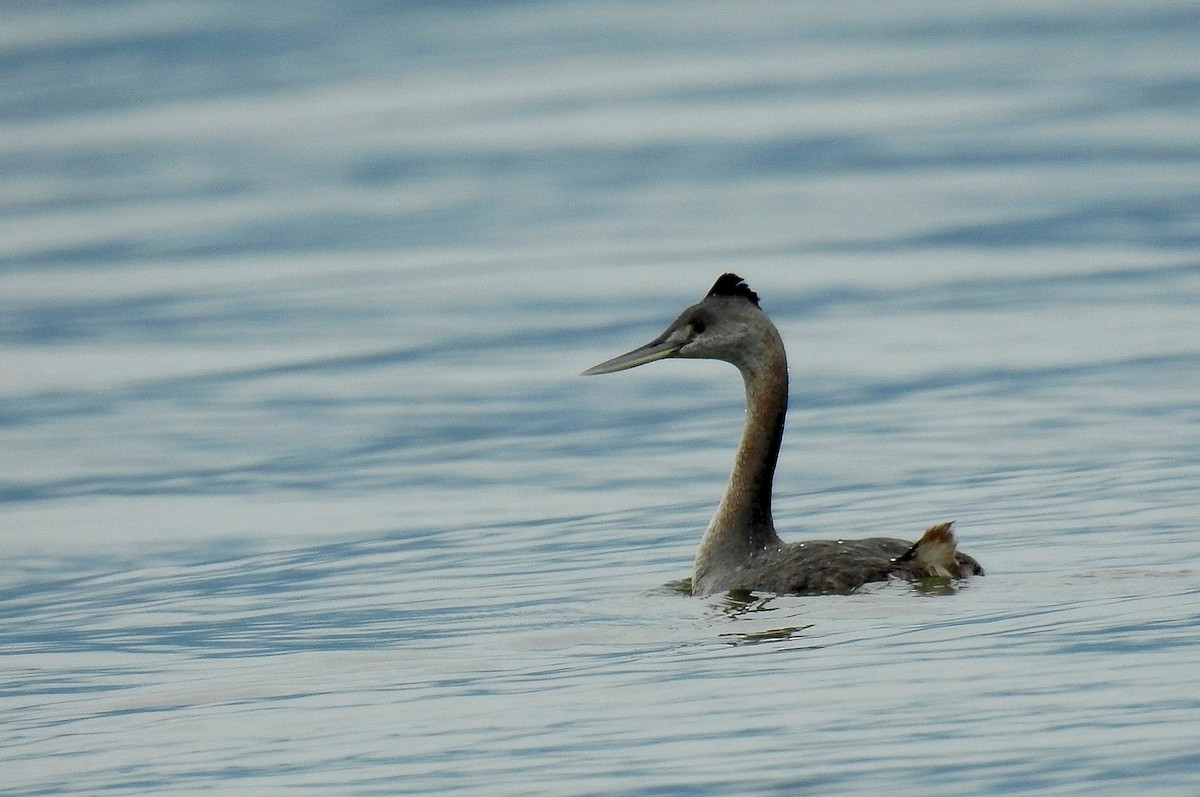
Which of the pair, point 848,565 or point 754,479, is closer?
point 848,565

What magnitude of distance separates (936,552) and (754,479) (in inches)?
57.2

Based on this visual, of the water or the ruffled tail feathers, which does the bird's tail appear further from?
the water

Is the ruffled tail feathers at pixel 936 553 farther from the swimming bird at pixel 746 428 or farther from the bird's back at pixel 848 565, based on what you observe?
the swimming bird at pixel 746 428

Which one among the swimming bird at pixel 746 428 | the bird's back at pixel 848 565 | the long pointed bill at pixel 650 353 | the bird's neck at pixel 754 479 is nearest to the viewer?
the bird's back at pixel 848 565

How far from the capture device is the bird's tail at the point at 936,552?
1027 centimetres

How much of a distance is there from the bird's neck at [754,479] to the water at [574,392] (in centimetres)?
33

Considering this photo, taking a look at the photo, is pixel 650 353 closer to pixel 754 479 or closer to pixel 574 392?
pixel 754 479

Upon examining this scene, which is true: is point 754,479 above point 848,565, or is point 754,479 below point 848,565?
above

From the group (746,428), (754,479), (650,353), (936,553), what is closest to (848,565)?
(936,553)

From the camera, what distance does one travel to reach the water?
8.82 metres

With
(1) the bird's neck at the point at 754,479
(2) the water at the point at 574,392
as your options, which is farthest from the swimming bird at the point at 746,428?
(2) the water at the point at 574,392

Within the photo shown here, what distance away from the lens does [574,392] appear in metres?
18.2

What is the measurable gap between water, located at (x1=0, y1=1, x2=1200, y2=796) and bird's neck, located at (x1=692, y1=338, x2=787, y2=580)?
0.33m

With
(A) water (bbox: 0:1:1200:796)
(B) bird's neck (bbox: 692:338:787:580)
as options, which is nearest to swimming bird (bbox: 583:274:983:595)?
(B) bird's neck (bbox: 692:338:787:580)
